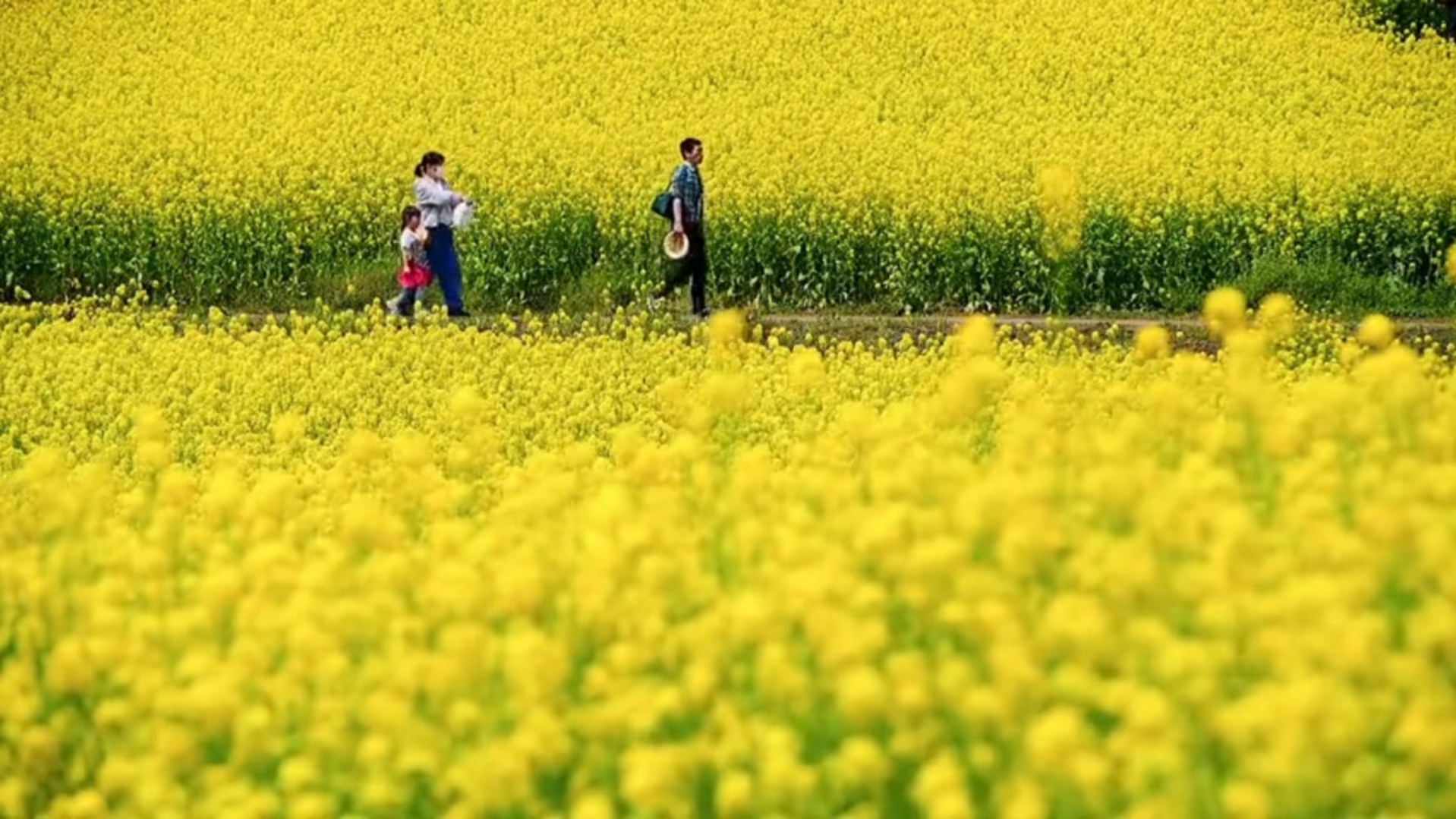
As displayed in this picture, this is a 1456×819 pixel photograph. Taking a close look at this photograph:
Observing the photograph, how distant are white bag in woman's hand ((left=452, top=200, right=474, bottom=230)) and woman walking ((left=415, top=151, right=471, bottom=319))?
0.32 feet

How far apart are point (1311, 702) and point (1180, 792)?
0.97 ft

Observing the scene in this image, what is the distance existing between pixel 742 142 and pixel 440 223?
19.0 ft

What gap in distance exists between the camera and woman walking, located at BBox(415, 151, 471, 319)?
19.8m

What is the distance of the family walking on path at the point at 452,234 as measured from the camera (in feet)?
64.6

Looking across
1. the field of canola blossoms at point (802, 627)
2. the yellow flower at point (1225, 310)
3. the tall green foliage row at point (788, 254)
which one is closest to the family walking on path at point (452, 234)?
the tall green foliage row at point (788, 254)

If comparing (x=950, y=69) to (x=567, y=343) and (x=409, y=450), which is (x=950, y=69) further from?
(x=409, y=450)

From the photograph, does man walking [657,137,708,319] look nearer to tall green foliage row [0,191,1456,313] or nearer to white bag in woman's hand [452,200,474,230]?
tall green foliage row [0,191,1456,313]

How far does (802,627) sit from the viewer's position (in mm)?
5254

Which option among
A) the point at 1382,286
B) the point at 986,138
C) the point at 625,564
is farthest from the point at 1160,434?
the point at 986,138

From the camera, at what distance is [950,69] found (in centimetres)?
2877

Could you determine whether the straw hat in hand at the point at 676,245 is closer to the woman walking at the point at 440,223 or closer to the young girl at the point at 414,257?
the woman walking at the point at 440,223

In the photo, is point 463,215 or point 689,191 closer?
point 463,215

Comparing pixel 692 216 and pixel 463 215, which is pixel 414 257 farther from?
pixel 692 216

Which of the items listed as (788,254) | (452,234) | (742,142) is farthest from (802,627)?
(742,142)
